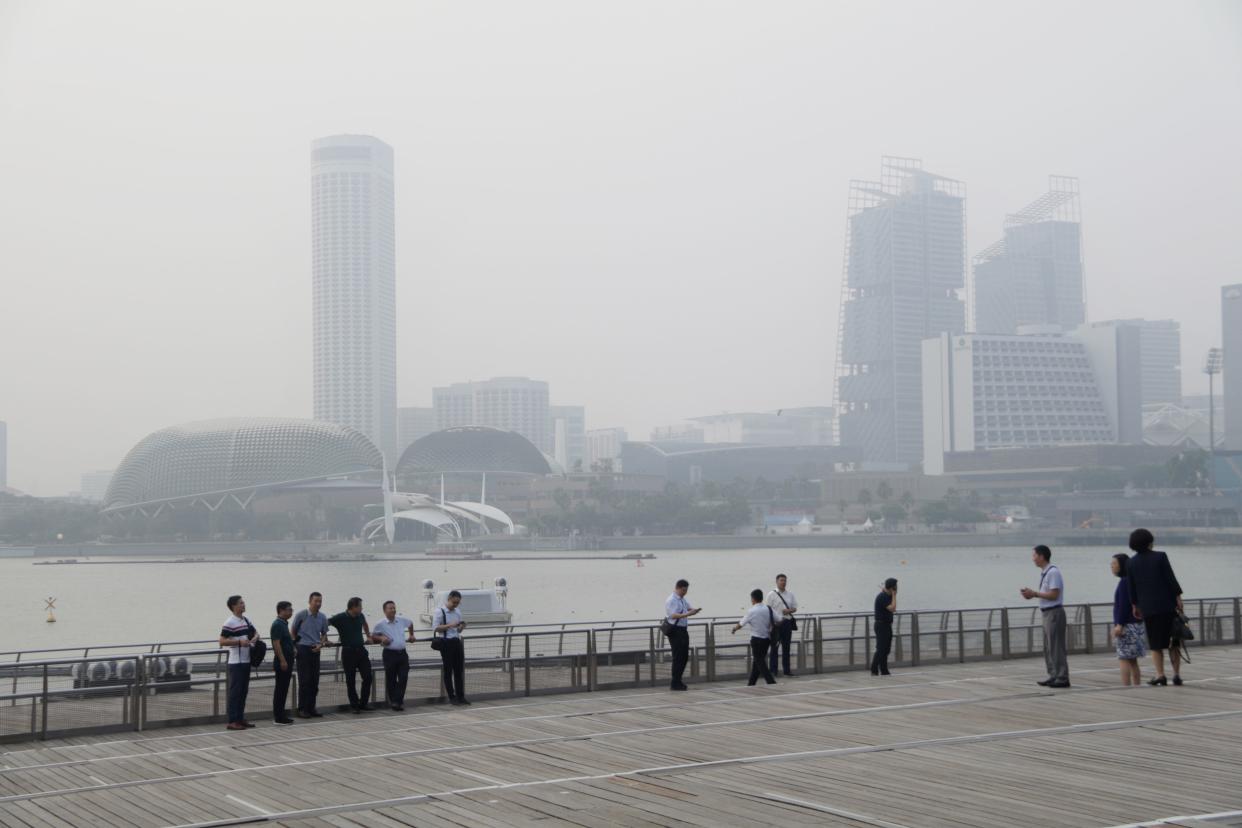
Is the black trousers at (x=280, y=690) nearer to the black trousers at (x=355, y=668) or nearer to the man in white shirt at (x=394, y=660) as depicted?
the black trousers at (x=355, y=668)

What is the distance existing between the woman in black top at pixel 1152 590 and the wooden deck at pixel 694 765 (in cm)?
82

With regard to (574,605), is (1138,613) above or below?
above

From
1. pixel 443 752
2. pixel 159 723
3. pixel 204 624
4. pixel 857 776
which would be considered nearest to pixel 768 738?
pixel 857 776

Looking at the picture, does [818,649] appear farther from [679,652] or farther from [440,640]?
[440,640]

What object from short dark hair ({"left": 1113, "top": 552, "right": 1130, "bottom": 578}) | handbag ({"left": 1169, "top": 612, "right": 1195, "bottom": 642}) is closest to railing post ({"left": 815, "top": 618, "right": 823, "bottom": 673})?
short dark hair ({"left": 1113, "top": 552, "right": 1130, "bottom": 578})

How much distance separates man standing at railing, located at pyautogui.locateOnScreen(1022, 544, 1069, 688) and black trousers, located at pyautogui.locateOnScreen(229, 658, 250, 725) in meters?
9.02

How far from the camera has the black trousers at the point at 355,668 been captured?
53.7 ft

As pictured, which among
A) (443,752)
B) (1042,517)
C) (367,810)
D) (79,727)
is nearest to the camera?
(367,810)

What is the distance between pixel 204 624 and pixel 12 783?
225ft

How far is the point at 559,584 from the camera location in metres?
122

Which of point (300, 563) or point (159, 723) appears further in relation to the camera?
point (300, 563)

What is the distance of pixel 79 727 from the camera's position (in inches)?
603

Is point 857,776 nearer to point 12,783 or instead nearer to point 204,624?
point 12,783

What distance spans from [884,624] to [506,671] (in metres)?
5.13
